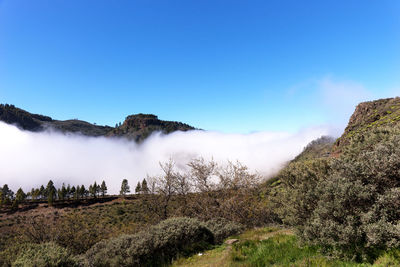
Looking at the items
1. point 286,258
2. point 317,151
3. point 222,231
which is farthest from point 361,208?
point 317,151

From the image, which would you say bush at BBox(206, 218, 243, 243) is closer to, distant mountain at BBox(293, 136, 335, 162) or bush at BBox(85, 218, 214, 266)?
bush at BBox(85, 218, 214, 266)

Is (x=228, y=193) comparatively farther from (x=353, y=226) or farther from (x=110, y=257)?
(x=353, y=226)

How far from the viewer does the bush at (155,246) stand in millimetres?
7066

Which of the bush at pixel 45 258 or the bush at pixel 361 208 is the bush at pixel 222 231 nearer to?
the bush at pixel 361 208

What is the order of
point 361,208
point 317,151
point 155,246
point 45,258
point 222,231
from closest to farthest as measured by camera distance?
point 361,208 → point 45,258 → point 155,246 → point 222,231 → point 317,151

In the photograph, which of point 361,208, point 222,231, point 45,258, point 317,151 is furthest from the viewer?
point 317,151

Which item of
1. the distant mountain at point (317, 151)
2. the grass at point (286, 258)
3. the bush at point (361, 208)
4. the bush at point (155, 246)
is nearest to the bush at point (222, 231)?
the bush at point (155, 246)

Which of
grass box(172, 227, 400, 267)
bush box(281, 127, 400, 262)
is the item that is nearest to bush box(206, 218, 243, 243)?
grass box(172, 227, 400, 267)

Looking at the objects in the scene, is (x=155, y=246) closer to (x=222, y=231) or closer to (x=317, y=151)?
(x=222, y=231)

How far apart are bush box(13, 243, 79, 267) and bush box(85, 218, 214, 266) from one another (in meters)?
0.77

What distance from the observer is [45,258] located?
5836 mm

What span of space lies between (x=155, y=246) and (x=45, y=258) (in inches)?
138

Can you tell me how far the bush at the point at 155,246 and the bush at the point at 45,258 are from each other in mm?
775

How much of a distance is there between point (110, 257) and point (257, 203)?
35.0ft
